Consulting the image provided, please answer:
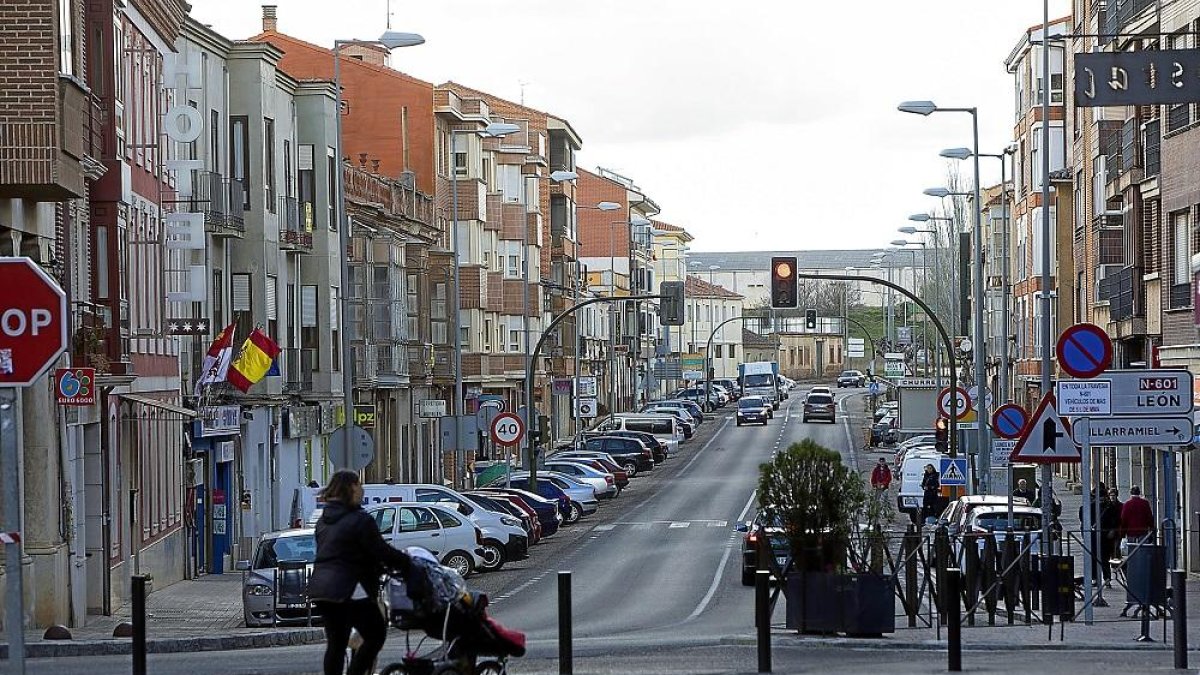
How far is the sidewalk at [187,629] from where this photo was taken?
73.5ft

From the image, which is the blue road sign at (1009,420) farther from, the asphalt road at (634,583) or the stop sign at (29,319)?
the stop sign at (29,319)

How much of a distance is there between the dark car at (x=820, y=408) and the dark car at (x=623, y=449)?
119ft

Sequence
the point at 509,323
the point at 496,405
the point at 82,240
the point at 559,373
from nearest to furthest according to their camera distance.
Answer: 1. the point at 82,240
2. the point at 496,405
3. the point at 509,323
4. the point at 559,373

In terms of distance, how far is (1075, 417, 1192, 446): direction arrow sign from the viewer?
70.1ft

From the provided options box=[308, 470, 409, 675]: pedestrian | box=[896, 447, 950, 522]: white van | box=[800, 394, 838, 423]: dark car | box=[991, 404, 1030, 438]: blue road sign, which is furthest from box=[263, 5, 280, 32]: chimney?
box=[308, 470, 409, 675]: pedestrian

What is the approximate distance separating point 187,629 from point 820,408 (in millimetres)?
90459

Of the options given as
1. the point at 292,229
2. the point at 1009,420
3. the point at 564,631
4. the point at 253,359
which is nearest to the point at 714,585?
the point at 1009,420

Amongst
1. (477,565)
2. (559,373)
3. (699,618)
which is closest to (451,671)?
(699,618)

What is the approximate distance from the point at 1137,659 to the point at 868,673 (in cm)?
329

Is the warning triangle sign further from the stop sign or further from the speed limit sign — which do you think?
the speed limit sign

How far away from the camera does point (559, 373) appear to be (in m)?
102

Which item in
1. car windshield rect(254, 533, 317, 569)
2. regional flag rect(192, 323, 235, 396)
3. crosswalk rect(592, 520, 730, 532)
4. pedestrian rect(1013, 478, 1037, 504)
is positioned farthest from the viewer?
crosswalk rect(592, 520, 730, 532)

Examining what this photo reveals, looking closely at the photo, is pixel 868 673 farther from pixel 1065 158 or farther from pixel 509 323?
pixel 509 323

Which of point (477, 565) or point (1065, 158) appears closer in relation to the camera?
point (477, 565)
